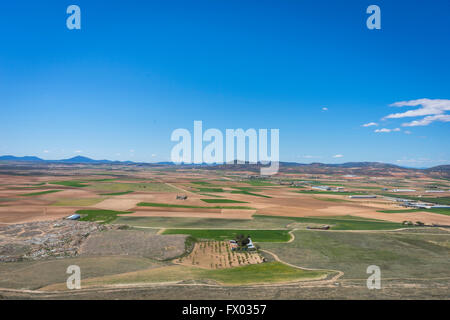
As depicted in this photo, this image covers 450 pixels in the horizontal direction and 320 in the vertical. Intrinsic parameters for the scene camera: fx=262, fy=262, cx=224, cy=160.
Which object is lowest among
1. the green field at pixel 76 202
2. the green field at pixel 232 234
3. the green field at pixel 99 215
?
the green field at pixel 232 234

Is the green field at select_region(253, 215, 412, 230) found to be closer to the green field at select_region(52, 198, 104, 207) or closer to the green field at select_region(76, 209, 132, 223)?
the green field at select_region(76, 209, 132, 223)

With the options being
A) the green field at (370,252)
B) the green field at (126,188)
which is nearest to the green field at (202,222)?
the green field at (370,252)

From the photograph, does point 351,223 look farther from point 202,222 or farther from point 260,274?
point 260,274

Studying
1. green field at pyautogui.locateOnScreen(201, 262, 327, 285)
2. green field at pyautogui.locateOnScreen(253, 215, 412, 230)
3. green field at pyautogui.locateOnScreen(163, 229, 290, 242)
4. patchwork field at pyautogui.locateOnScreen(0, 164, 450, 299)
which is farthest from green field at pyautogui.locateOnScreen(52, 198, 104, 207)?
green field at pyautogui.locateOnScreen(201, 262, 327, 285)

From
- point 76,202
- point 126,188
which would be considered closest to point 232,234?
point 76,202

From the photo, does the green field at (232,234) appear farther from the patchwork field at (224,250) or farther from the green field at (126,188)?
the green field at (126,188)
